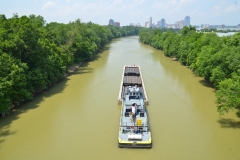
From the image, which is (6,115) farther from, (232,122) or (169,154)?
(232,122)

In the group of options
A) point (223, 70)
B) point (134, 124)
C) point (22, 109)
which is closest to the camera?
point (134, 124)

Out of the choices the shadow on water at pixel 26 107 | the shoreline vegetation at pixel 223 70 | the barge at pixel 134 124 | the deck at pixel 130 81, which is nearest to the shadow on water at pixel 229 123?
the shoreline vegetation at pixel 223 70

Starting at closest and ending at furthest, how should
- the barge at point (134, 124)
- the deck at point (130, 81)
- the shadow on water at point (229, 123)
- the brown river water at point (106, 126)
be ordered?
the brown river water at point (106, 126)
the barge at point (134, 124)
the shadow on water at point (229, 123)
the deck at point (130, 81)

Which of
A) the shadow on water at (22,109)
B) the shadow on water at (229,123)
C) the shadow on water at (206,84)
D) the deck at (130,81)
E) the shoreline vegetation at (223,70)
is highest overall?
the shoreline vegetation at (223,70)

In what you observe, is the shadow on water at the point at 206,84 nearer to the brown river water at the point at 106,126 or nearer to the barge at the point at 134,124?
the brown river water at the point at 106,126

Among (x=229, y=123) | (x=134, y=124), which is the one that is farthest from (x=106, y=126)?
(x=229, y=123)

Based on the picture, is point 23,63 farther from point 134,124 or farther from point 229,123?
point 229,123

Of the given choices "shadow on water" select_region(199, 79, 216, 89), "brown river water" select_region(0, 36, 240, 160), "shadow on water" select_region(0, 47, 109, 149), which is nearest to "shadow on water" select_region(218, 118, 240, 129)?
"brown river water" select_region(0, 36, 240, 160)

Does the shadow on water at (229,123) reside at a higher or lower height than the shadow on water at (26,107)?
lower

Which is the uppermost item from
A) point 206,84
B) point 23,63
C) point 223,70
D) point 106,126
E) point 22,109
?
point 23,63
